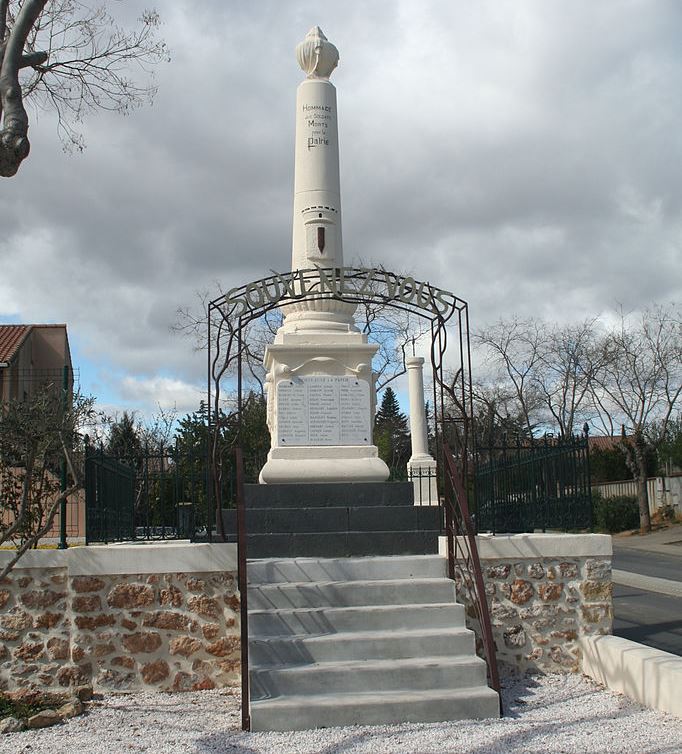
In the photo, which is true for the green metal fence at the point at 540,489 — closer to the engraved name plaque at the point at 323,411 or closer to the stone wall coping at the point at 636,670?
the stone wall coping at the point at 636,670

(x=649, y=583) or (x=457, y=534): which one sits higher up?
(x=457, y=534)

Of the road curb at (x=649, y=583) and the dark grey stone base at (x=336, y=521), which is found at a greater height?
the dark grey stone base at (x=336, y=521)

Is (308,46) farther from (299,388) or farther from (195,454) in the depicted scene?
(195,454)

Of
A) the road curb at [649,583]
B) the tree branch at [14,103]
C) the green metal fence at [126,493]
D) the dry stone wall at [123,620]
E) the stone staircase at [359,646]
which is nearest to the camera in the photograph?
the stone staircase at [359,646]

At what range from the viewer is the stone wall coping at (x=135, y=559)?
705 cm

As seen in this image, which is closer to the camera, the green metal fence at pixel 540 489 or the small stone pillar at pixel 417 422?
the green metal fence at pixel 540 489

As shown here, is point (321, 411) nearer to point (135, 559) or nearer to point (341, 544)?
point (341, 544)

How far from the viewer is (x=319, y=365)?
9742 millimetres

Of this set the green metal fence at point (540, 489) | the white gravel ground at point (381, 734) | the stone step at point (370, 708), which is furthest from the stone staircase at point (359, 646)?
the green metal fence at point (540, 489)

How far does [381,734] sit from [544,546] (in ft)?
8.74

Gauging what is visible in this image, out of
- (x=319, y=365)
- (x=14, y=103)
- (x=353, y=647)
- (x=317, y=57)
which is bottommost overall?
(x=353, y=647)

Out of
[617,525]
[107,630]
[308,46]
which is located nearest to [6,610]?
[107,630]

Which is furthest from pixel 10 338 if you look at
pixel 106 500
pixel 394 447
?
pixel 106 500

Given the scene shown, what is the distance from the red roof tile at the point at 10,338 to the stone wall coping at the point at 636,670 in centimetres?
2661
